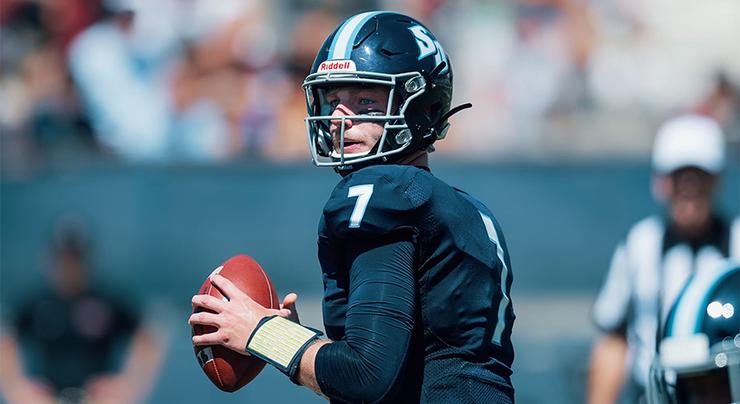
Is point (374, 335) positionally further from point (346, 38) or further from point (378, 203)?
point (346, 38)

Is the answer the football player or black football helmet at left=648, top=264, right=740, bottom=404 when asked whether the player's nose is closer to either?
the football player

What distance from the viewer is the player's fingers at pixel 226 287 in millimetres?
2479

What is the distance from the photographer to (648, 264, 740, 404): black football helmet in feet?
9.23

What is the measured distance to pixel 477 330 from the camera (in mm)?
2400

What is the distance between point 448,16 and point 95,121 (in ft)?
7.70

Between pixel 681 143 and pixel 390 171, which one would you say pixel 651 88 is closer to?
pixel 681 143

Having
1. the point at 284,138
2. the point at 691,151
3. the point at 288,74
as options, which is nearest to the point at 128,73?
the point at 288,74

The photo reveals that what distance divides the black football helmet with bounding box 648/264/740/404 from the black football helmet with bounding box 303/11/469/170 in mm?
833

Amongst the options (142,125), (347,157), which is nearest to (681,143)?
(347,157)

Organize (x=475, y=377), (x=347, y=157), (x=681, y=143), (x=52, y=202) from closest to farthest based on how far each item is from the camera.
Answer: (x=475, y=377)
(x=347, y=157)
(x=681, y=143)
(x=52, y=202)

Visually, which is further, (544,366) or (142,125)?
Answer: (142,125)

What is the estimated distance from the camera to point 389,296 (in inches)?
90.0

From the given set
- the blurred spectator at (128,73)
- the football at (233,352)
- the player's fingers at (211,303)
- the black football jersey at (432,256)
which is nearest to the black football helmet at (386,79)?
the black football jersey at (432,256)

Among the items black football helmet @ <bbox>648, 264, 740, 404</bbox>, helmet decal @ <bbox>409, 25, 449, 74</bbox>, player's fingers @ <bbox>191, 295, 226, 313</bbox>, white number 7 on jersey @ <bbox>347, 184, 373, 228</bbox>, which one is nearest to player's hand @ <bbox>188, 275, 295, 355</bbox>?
player's fingers @ <bbox>191, 295, 226, 313</bbox>
